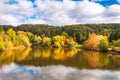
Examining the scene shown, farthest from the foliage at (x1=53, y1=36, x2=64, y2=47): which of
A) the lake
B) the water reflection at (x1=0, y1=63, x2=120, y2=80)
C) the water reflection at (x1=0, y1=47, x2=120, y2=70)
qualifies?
the water reflection at (x1=0, y1=63, x2=120, y2=80)

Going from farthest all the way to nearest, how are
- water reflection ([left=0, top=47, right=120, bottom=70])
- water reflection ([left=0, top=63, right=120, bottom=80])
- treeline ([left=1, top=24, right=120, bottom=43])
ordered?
treeline ([left=1, top=24, right=120, bottom=43])
water reflection ([left=0, top=47, right=120, bottom=70])
water reflection ([left=0, top=63, right=120, bottom=80])

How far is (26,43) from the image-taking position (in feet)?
294

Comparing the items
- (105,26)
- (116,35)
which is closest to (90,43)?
(116,35)

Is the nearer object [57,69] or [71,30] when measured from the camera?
[57,69]

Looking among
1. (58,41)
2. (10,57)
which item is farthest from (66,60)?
(58,41)

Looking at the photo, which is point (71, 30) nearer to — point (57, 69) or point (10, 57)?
point (10, 57)

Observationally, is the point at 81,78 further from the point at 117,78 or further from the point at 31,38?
the point at 31,38

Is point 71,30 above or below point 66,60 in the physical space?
above

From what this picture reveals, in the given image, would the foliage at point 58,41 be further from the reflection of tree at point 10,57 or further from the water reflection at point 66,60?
the water reflection at point 66,60

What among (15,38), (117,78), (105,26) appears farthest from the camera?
(105,26)

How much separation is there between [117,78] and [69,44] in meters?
72.6

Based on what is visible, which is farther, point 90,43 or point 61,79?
point 90,43

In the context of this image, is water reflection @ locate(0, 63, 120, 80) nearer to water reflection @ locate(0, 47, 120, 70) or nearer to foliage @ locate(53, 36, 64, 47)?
water reflection @ locate(0, 47, 120, 70)

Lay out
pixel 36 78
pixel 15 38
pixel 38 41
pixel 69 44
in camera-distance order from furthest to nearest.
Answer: pixel 38 41, pixel 69 44, pixel 15 38, pixel 36 78
